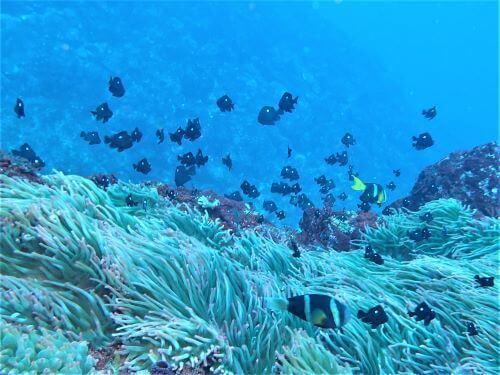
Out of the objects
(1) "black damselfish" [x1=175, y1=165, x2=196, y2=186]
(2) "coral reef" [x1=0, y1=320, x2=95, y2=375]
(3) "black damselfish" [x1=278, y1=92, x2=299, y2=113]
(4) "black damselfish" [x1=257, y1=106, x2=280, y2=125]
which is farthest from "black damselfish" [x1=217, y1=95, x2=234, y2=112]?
(2) "coral reef" [x1=0, y1=320, x2=95, y2=375]

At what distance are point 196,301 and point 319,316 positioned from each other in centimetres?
100

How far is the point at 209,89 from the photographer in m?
29.3

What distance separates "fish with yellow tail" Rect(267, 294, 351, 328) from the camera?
9.61 ft

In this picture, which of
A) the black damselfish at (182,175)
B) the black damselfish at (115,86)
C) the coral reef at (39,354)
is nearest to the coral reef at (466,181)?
the black damselfish at (182,175)

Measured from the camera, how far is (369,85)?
46.3 m

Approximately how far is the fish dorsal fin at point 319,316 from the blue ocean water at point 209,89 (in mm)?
19683

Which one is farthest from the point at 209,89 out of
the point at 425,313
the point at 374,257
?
the point at 425,313

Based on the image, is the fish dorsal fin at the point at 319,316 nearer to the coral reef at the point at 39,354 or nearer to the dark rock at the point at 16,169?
the coral reef at the point at 39,354

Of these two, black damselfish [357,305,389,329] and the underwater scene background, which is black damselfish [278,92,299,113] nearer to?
the underwater scene background

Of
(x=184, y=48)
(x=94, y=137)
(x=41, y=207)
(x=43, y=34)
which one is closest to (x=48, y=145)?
(x=43, y=34)

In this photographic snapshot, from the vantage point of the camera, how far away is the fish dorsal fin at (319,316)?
116 inches

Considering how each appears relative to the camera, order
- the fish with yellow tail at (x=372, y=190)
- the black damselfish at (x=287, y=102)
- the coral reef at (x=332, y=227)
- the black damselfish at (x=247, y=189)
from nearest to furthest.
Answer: the coral reef at (x=332, y=227) < the fish with yellow tail at (x=372, y=190) < the black damselfish at (x=287, y=102) < the black damselfish at (x=247, y=189)

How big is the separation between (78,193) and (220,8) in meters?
42.1

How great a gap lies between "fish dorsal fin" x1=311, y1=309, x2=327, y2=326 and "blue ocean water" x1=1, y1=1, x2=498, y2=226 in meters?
19.7
